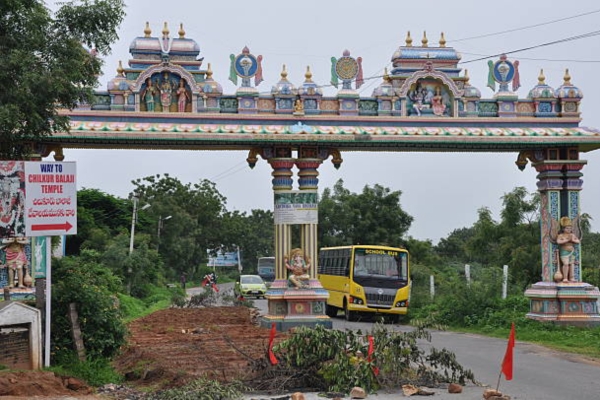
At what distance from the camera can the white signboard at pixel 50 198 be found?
1181 centimetres

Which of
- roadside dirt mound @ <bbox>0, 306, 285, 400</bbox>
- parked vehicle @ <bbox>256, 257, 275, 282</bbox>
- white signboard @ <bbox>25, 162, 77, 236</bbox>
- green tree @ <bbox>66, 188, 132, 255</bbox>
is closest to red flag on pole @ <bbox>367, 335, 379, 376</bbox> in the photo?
roadside dirt mound @ <bbox>0, 306, 285, 400</bbox>

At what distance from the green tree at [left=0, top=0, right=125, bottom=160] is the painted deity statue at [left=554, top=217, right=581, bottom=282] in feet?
37.0

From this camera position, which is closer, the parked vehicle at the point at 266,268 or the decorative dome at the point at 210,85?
the decorative dome at the point at 210,85

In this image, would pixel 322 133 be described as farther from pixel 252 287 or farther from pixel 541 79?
pixel 252 287

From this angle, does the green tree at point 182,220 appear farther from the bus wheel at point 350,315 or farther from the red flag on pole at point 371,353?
the red flag on pole at point 371,353

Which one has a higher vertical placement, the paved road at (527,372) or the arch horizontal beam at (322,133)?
the arch horizontal beam at (322,133)

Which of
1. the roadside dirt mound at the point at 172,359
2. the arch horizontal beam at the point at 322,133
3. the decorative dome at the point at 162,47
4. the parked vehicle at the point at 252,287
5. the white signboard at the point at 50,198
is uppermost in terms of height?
the decorative dome at the point at 162,47

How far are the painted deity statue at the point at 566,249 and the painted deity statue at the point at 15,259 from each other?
1166 centimetres

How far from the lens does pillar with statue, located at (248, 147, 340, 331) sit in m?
19.4

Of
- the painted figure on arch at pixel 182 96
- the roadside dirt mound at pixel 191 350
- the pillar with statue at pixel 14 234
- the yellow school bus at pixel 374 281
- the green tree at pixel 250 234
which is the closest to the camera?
the roadside dirt mound at pixel 191 350

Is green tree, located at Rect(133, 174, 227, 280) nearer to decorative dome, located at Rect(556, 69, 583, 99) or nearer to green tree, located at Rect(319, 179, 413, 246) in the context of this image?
green tree, located at Rect(319, 179, 413, 246)

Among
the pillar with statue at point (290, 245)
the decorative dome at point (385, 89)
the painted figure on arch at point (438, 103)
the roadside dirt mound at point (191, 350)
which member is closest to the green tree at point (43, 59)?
the roadside dirt mound at point (191, 350)

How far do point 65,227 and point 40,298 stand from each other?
1.04 meters

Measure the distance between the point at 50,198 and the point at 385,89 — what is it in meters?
9.74
